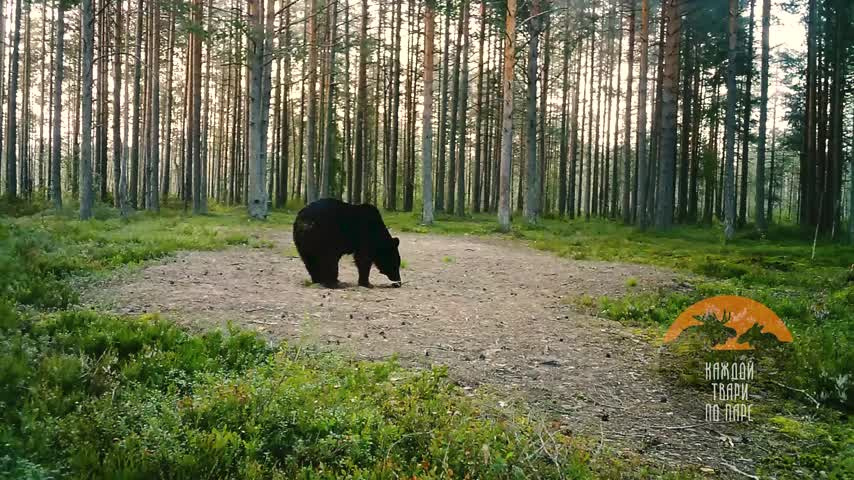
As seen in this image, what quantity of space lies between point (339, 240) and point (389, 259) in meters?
1.08

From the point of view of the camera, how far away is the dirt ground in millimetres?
3977

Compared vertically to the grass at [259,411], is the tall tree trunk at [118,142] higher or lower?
higher

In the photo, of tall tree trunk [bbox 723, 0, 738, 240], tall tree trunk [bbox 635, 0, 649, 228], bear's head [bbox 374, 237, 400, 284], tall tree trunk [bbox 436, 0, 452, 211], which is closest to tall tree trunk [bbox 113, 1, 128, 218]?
bear's head [bbox 374, 237, 400, 284]

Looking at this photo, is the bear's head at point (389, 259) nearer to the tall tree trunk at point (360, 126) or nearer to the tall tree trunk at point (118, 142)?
the tall tree trunk at point (118, 142)

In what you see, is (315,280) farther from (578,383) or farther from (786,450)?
(786,450)

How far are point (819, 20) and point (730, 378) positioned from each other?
30398mm

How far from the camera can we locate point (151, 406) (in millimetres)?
3451

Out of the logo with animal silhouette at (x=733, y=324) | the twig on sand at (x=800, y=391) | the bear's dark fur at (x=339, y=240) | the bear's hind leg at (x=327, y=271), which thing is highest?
the bear's dark fur at (x=339, y=240)

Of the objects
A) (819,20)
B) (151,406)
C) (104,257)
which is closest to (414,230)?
(104,257)

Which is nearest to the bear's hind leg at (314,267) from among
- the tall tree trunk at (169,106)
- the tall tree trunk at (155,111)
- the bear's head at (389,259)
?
the bear's head at (389,259)

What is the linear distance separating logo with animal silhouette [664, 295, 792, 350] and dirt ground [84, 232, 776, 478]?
695 mm

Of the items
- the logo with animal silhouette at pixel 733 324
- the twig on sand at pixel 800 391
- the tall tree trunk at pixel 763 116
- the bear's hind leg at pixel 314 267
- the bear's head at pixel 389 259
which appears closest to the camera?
the twig on sand at pixel 800 391

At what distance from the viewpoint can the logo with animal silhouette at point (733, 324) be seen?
5.79 meters

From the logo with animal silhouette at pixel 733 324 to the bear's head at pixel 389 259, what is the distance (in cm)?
476
